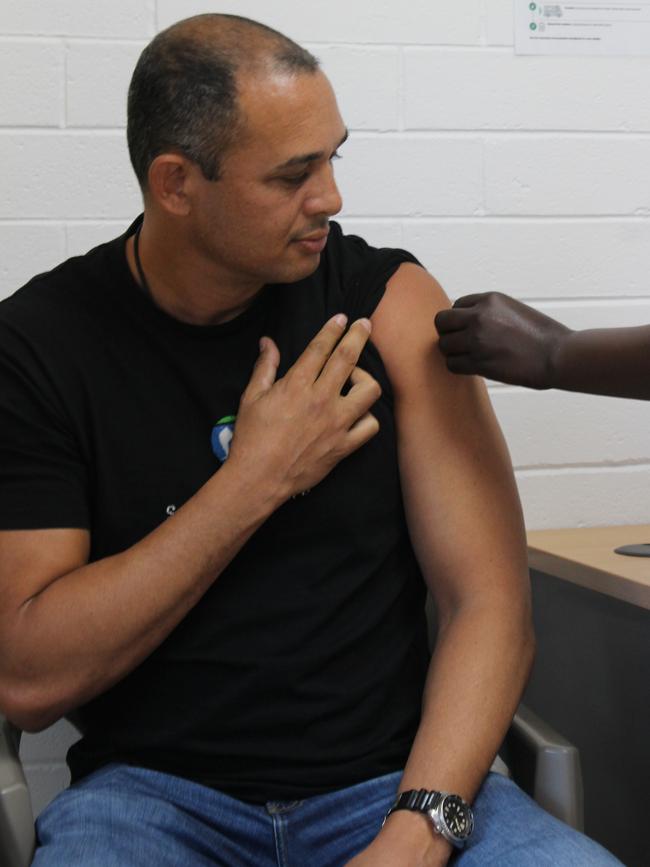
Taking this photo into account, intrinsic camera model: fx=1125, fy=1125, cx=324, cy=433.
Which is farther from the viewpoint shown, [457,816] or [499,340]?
[499,340]

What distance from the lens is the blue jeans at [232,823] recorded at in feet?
4.02

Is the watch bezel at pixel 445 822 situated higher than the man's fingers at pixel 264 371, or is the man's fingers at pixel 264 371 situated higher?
the man's fingers at pixel 264 371

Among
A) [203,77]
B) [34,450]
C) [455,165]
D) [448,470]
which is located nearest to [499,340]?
[448,470]

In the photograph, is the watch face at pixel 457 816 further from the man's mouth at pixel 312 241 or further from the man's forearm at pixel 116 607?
the man's mouth at pixel 312 241

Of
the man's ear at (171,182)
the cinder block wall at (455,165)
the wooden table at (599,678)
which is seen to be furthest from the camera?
the cinder block wall at (455,165)

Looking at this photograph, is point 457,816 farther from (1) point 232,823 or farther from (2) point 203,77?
(2) point 203,77

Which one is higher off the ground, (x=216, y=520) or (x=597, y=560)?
(x=216, y=520)

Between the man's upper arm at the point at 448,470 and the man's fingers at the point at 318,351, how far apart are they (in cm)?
6

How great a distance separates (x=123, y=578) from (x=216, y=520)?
124 millimetres

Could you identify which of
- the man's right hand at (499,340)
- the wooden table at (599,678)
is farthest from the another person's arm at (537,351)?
the wooden table at (599,678)

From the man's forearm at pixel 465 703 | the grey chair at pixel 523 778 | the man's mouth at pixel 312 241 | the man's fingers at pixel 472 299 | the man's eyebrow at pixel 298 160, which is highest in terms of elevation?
the man's eyebrow at pixel 298 160

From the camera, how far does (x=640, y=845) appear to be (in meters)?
1.82

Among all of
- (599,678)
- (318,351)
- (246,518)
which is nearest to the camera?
(246,518)

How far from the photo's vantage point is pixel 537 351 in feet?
4.74
